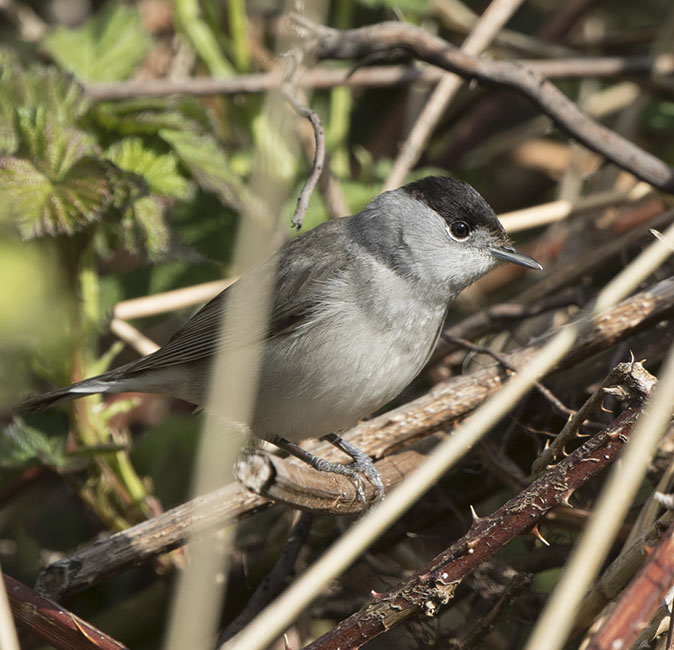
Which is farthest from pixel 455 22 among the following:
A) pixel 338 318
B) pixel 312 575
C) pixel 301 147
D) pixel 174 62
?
pixel 312 575

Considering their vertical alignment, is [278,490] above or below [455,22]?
below

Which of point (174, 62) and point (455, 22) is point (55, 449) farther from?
point (455, 22)

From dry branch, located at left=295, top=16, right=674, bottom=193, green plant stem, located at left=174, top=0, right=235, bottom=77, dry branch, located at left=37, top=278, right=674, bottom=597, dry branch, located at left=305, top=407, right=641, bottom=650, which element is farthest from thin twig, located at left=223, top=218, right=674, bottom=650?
green plant stem, located at left=174, top=0, right=235, bottom=77

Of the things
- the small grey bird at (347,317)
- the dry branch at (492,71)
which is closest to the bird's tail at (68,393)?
the small grey bird at (347,317)

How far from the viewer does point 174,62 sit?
383cm

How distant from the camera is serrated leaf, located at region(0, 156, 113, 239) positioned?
8.20 ft

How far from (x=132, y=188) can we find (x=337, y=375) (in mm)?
848

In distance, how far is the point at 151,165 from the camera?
2.83 metres

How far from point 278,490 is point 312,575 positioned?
0.17 metres

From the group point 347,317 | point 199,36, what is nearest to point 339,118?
point 199,36

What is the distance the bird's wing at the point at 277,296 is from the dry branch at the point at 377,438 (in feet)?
1.33

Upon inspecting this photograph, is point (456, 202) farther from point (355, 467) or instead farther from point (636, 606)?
point (636, 606)

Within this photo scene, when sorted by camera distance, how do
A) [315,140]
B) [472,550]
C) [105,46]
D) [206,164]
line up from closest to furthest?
[472,550] < [315,140] < [206,164] < [105,46]

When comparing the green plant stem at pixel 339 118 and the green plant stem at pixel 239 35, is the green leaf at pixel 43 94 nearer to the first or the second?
the green plant stem at pixel 239 35
